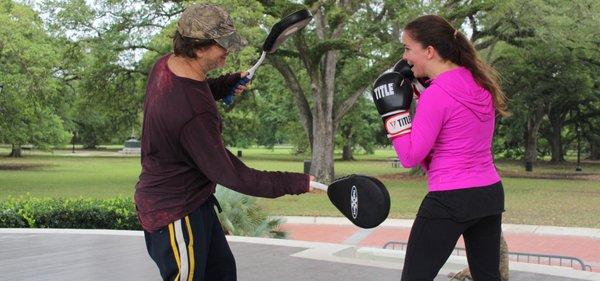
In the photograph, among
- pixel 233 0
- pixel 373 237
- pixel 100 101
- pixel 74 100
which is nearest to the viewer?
pixel 373 237

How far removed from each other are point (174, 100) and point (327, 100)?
20.7m

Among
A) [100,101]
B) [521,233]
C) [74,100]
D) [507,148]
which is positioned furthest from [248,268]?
[507,148]

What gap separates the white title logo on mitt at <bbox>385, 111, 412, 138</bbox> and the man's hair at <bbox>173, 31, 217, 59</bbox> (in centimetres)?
84

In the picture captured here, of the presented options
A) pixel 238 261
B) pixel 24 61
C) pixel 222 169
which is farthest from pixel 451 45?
pixel 24 61

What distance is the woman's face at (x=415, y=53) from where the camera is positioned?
117 inches

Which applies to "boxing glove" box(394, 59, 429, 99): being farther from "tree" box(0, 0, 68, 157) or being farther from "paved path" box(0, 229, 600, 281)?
"tree" box(0, 0, 68, 157)

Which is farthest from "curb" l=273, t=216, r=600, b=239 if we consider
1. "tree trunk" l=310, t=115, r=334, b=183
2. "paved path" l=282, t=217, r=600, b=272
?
"tree trunk" l=310, t=115, r=334, b=183

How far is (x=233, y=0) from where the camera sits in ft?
59.3

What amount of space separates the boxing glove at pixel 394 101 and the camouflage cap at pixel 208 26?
28.9 inches

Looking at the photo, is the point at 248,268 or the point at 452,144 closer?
the point at 452,144

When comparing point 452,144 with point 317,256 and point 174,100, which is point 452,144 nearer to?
point 174,100

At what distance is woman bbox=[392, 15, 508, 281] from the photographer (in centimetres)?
286

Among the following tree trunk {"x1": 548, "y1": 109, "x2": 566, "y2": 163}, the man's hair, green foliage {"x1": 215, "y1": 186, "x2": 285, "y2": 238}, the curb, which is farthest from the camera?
tree trunk {"x1": 548, "y1": 109, "x2": 566, "y2": 163}

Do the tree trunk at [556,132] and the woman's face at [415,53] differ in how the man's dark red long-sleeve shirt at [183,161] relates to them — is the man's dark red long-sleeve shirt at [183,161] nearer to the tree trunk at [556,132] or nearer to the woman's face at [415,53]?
the woman's face at [415,53]
